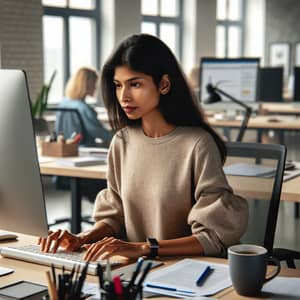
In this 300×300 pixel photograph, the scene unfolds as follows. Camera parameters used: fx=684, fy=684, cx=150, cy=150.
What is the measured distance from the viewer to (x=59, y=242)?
1616mm

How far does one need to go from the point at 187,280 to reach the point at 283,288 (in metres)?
0.20

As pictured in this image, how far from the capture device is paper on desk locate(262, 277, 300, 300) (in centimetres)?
134

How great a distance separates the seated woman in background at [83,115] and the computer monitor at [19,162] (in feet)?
10.2

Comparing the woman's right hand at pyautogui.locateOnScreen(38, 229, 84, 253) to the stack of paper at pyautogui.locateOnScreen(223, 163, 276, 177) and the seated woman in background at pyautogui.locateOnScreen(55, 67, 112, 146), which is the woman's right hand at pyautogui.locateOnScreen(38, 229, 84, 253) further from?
the seated woman in background at pyautogui.locateOnScreen(55, 67, 112, 146)

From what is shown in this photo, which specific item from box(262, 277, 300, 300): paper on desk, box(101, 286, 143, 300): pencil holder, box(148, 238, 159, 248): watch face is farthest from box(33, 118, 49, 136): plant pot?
box(101, 286, 143, 300): pencil holder

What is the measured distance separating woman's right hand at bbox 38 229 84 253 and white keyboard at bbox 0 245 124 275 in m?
0.02

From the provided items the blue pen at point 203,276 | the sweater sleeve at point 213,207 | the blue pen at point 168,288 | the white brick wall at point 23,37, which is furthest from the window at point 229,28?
the blue pen at point 168,288

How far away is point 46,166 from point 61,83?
4538mm

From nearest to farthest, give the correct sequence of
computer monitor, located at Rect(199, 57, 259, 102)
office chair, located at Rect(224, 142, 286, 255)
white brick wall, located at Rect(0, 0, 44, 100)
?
office chair, located at Rect(224, 142, 286, 255)
computer monitor, located at Rect(199, 57, 259, 102)
white brick wall, located at Rect(0, 0, 44, 100)

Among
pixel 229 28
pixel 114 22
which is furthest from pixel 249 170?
pixel 229 28

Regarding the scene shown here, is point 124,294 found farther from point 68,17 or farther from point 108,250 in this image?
point 68,17

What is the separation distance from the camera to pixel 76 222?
3756mm

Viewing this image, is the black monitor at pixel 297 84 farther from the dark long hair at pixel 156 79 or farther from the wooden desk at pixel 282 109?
the dark long hair at pixel 156 79

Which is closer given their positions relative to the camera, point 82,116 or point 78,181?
point 78,181
